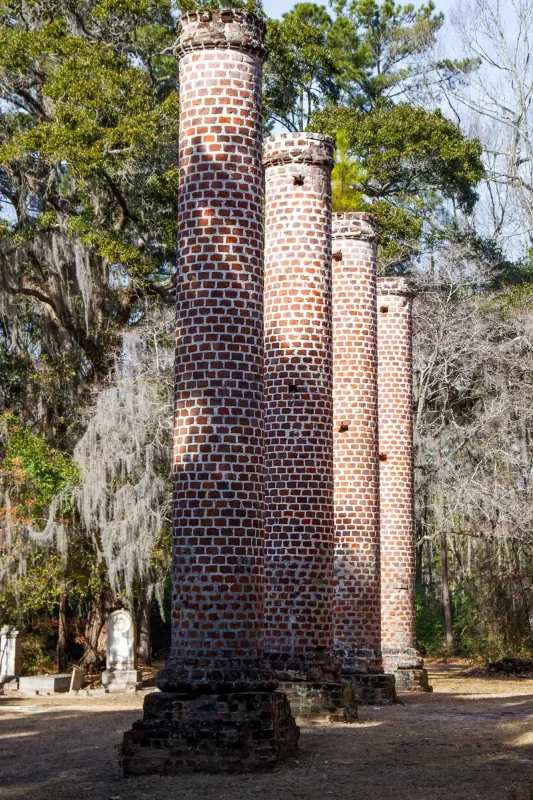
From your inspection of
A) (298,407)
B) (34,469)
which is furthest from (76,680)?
(298,407)

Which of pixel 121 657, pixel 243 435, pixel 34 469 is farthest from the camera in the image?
pixel 34 469

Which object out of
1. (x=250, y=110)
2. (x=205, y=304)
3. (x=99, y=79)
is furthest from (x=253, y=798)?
(x=99, y=79)

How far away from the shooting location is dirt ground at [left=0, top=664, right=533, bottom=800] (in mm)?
8734

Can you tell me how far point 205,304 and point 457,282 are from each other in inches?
842

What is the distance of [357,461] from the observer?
53.8ft

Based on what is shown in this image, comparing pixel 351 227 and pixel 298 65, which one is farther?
pixel 298 65

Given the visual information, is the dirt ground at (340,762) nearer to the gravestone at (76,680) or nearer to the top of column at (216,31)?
the gravestone at (76,680)

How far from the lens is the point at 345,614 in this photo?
1605cm

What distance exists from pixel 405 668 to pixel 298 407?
711cm

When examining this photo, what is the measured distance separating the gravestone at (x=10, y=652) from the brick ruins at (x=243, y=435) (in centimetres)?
1170

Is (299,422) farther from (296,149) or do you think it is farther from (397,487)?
(397,487)

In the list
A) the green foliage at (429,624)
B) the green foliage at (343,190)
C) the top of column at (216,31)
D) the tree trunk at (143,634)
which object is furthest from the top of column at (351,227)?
the green foliage at (429,624)

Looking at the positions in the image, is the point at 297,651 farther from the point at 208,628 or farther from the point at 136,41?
the point at 136,41

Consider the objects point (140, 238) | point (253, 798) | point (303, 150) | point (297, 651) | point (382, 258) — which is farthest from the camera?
point (382, 258)
